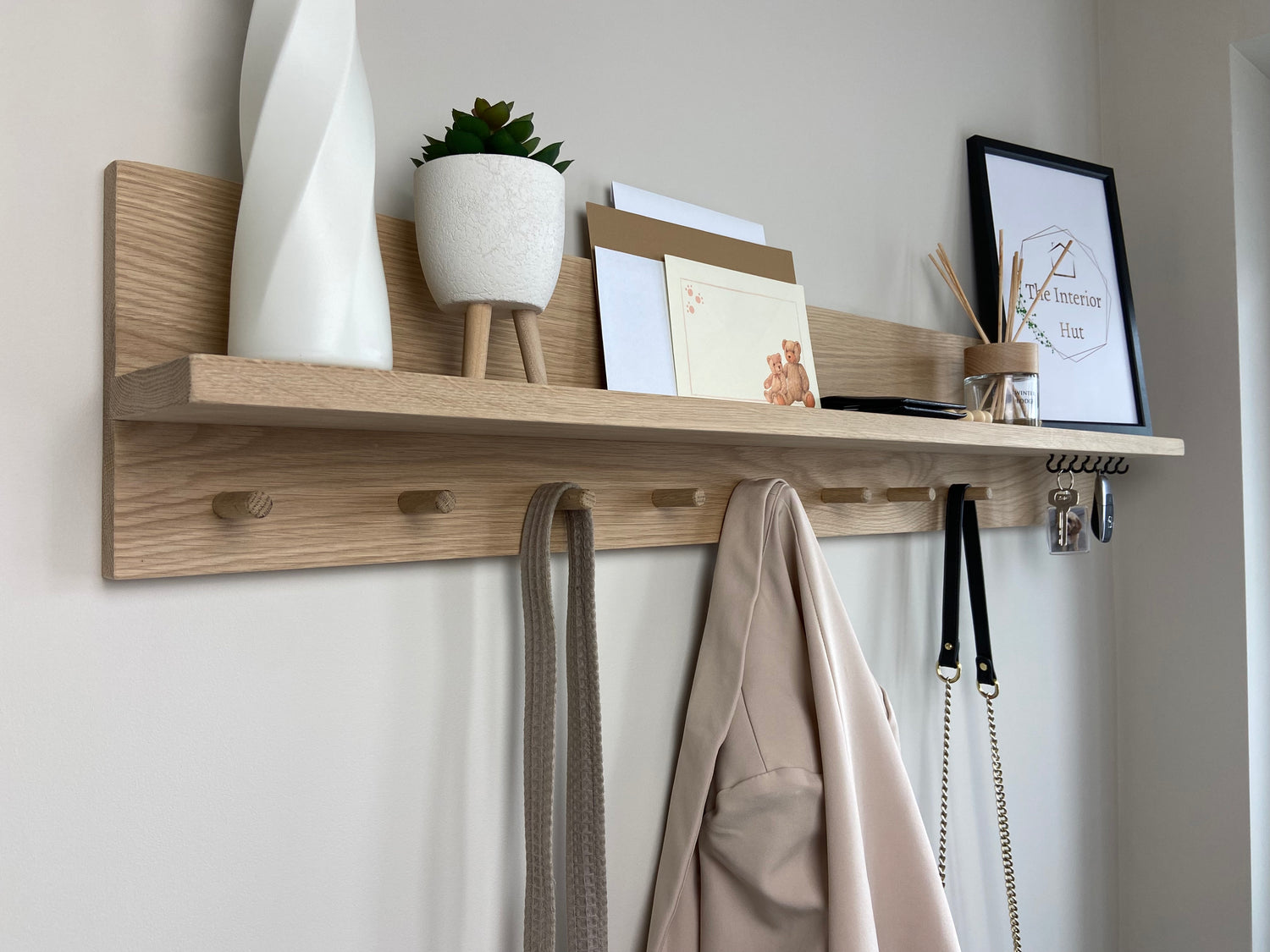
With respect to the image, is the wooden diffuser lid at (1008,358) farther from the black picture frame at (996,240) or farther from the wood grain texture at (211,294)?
the wood grain texture at (211,294)

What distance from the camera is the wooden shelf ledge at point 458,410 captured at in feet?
1.45

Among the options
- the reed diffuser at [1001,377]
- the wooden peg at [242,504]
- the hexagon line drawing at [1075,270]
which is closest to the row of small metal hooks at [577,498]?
the wooden peg at [242,504]

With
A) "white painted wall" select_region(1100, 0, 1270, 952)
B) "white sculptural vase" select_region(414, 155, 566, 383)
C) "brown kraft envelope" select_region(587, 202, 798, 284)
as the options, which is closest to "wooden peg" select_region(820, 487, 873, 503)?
"brown kraft envelope" select_region(587, 202, 798, 284)

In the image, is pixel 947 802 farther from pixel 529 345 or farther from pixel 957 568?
pixel 529 345

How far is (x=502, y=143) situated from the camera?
1.96ft

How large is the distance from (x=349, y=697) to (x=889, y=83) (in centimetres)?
91

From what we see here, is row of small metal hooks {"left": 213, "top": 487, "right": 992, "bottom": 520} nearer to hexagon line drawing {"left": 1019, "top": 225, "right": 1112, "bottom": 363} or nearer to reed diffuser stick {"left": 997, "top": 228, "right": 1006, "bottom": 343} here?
reed diffuser stick {"left": 997, "top": 228, "right": 1006, "bottom": 343}

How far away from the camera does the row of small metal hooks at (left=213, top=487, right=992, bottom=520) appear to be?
20.9 inches

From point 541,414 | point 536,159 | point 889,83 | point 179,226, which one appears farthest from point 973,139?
point 179,226

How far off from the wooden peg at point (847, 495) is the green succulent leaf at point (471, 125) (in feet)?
1.69

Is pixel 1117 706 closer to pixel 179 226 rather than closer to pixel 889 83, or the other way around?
pixel 889 83

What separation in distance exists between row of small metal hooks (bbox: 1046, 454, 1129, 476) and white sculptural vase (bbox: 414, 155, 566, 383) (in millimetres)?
924

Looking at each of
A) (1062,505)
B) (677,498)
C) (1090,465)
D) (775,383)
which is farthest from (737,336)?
(1090,465)

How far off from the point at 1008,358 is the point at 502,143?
70cm
